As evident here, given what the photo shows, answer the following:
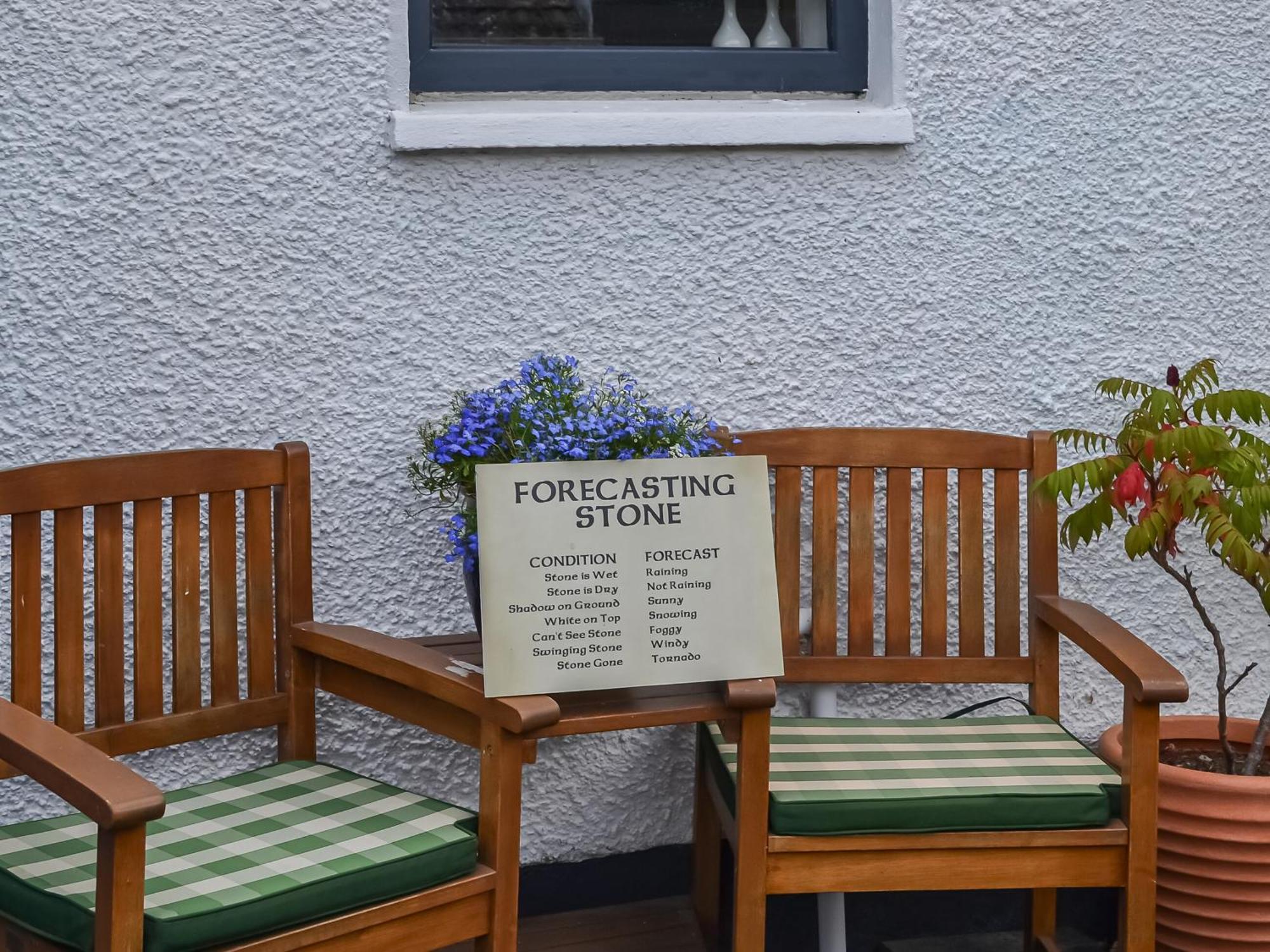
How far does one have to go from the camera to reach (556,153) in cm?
255

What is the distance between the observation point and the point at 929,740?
2.38 m

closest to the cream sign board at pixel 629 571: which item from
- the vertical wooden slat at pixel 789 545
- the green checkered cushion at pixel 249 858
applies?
the green checkered cushion at pixel 249 858

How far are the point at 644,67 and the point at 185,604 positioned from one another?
1.29 metres

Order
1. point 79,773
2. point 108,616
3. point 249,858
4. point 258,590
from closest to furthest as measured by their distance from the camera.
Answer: point 79,773 → point 249,858 → point 108,616 → point 258,590

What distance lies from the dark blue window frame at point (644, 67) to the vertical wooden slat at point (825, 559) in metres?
0.78

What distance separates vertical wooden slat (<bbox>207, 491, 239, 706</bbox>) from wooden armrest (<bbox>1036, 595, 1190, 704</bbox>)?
4.49 feet

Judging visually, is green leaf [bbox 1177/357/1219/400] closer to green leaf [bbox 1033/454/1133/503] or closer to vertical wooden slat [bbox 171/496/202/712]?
green leaf [bbox 1033/454/1133/503]

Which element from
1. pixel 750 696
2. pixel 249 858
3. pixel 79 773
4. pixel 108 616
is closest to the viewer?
pixel 79 773

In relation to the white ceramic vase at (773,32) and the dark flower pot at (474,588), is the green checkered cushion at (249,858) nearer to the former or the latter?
the dark flower pot at (474,588)

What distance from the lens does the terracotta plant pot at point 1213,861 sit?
7.74 feet

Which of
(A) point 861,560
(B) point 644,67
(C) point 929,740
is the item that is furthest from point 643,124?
(C) point 929,740

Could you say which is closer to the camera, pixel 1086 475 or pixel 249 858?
pixel 249 858

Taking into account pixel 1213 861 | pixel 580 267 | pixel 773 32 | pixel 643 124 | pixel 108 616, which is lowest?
pixel 1213 861

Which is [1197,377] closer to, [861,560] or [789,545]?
[861,560]
